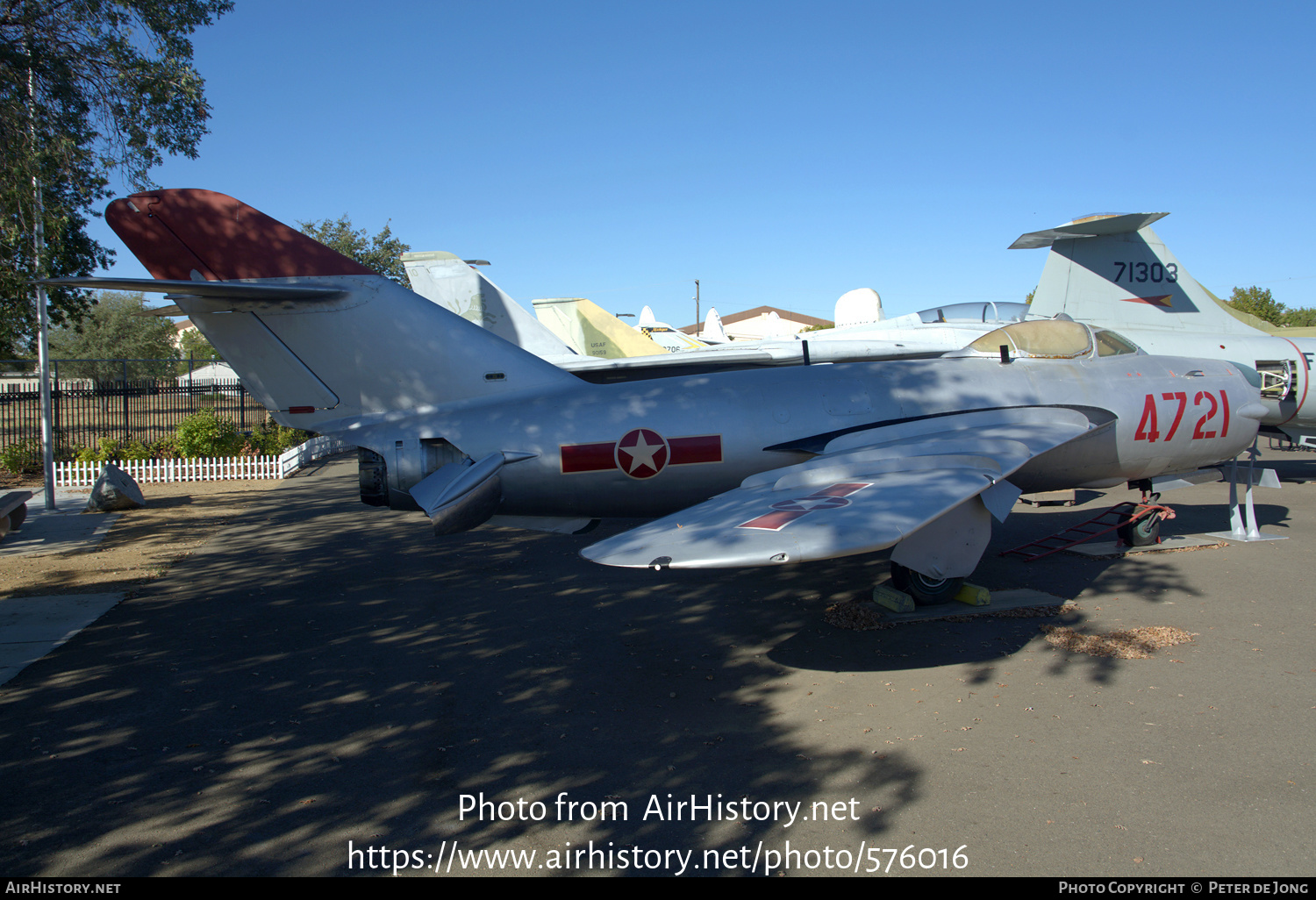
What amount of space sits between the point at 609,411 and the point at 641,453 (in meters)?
0.60

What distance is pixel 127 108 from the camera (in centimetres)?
1120

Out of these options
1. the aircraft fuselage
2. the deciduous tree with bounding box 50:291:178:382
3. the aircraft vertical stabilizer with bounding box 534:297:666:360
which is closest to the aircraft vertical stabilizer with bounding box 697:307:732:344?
the aircraft vertical stabilizer with bounding box 534:297:666:360

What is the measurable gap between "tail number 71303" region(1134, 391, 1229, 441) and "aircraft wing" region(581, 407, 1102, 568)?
36.2 inches

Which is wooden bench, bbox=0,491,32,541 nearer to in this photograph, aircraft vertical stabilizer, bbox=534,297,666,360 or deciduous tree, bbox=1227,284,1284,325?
aircraft vertical stabilizer, bbox=534,297,666,360

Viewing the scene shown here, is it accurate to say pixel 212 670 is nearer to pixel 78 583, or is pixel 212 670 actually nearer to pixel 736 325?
pixel 78 583

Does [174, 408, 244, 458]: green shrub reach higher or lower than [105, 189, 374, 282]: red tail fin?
lower

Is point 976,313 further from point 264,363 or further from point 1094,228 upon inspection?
point 264,363

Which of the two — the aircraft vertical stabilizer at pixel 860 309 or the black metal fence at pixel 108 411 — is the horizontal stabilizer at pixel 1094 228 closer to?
the aircraft vertical stabilizer at pixel 860 309

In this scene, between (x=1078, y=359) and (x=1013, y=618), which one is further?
(x=1078, y=359)

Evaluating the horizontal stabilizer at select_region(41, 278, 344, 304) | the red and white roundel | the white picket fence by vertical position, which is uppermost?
the horizontal stabilizer at select_region(41, 278, 344, 304)

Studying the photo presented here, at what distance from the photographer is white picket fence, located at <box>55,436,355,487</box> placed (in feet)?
58.5

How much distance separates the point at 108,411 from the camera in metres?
29.1
